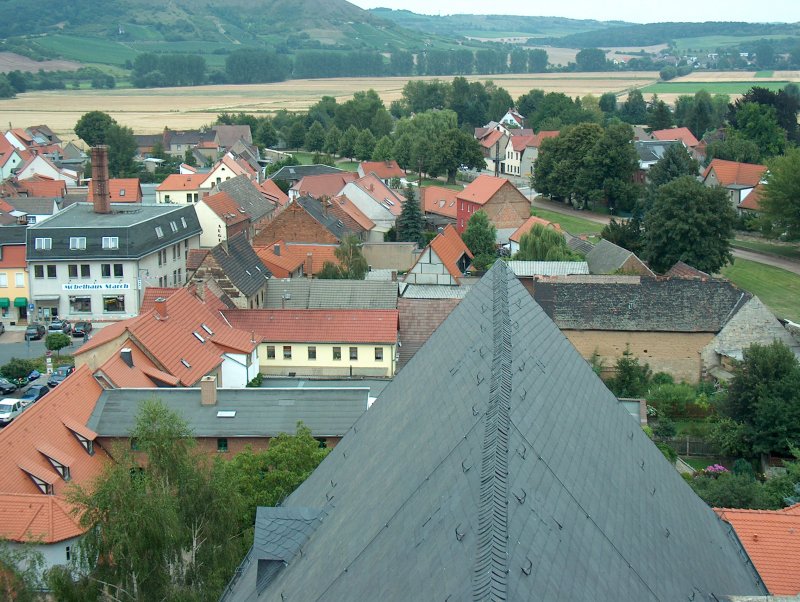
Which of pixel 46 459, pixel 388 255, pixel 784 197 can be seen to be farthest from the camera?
pixel 784 197

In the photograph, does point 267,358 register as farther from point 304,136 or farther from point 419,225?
point 304,136

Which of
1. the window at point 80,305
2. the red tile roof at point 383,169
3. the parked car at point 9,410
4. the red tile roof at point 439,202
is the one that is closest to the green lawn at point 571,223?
the red tile roof at point 439,202

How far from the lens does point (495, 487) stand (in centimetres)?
1016

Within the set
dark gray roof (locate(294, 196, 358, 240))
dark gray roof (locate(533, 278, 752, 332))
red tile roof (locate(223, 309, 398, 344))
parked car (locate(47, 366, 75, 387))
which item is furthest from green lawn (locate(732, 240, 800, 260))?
parked car (locate(47, 366, 75, 387))

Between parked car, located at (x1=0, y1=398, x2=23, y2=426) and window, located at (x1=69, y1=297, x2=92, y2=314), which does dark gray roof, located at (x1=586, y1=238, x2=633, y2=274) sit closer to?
window, located at (x1=69, y1=297, x2=92, y2=314)

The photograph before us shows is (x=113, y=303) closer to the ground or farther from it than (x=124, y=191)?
closer to the ground

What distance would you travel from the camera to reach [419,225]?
233 feet

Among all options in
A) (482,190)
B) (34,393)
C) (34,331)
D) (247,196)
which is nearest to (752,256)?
(482,190)

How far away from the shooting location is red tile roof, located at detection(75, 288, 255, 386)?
1355 inches

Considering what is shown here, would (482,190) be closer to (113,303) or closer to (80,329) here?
(113,303)

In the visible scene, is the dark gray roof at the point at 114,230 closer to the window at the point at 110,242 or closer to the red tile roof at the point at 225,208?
the window at the point at 110,242

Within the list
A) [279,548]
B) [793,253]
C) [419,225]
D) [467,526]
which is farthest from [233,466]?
[793,253]

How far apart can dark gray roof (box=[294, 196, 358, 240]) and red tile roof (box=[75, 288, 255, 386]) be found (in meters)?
24.6

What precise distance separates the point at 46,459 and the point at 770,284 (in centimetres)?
4642
